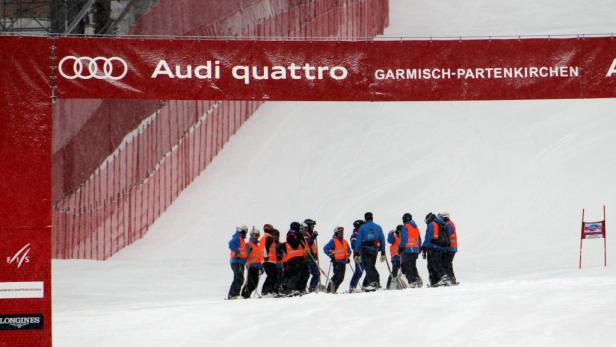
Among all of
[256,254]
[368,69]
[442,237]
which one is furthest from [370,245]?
[368,69]

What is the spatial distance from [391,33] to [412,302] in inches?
883

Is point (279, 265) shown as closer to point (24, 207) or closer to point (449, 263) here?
point (449, 263)

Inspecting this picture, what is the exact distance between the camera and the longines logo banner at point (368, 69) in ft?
50.3

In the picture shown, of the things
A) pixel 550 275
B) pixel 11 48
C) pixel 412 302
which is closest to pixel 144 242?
pixel 550 275

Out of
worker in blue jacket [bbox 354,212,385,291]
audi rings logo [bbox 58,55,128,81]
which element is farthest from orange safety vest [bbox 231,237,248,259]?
audi rings logo [bbox 58,55,128,81]

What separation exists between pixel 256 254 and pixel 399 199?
9.79 metres

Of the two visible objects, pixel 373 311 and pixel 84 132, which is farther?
pixel 84 132

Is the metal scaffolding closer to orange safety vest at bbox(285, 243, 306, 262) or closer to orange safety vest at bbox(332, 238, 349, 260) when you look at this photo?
orange safety vest at bbox(332, 238, 349, 260)

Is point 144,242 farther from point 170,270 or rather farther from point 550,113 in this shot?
point 550,113

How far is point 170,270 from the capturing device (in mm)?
26469

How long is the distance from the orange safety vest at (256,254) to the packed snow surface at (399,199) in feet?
2.71

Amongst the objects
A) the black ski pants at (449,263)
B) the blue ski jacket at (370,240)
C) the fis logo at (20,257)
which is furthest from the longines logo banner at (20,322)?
the black ski pants at (449,263)

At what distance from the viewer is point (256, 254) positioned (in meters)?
20.4

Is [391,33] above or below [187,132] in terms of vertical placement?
above
